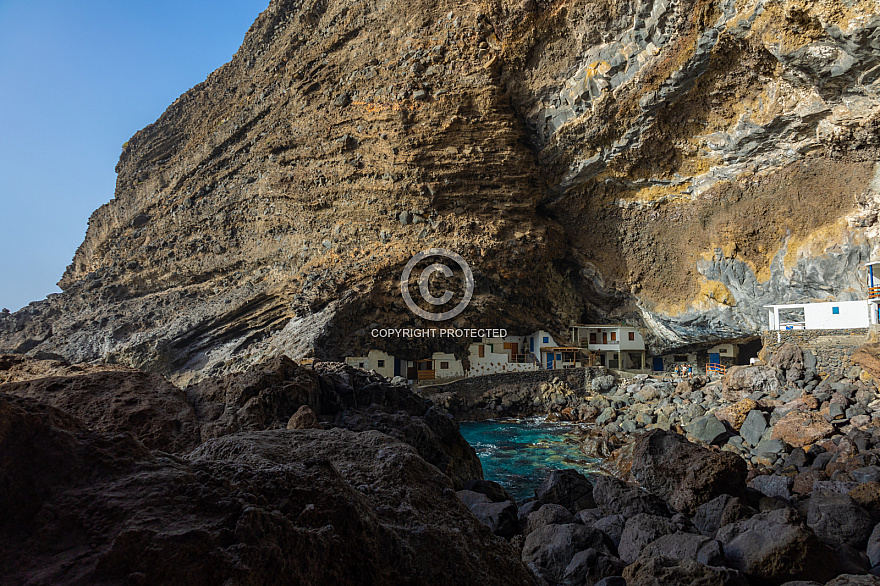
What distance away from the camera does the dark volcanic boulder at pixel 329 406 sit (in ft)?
28.1

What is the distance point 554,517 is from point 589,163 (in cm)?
2309

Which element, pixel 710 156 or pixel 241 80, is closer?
pixel 710 156

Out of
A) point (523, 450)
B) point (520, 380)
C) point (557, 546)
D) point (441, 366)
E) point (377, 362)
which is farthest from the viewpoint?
point (441, 366)

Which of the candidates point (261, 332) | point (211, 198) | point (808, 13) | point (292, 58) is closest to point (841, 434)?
point (808, 13)

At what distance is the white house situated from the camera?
108ft

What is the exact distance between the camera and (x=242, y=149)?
113 feet

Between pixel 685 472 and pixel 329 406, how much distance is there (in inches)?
306

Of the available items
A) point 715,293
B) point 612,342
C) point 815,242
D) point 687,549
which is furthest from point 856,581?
point 612,342

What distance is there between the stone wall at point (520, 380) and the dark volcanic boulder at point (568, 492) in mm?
18768

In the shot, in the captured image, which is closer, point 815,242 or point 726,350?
point 815,242

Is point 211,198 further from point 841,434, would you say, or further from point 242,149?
point 841,434

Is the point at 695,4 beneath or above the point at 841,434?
above

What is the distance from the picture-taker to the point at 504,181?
94.4 ft

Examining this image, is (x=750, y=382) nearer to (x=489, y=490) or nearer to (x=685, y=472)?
(x=685, y=472)
